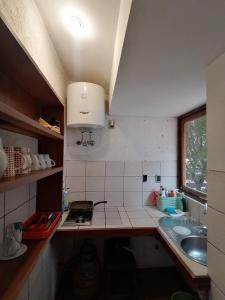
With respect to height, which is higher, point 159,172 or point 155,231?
point 159,172

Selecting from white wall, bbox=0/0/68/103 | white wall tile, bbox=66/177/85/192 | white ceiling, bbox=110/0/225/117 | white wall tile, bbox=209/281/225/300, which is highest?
white wall, bbox=0/0/68/103

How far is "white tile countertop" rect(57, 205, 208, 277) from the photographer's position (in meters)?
1.16

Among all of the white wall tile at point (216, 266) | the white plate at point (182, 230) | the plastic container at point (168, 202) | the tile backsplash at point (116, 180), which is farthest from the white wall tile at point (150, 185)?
the white wall tile at point (216, 266)

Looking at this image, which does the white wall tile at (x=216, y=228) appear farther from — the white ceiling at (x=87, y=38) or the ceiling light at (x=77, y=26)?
the ceiling light at (x=77, y=26)

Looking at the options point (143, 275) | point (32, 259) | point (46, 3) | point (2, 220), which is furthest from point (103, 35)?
point (143, 275)

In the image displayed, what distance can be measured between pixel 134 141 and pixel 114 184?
0.61 metres

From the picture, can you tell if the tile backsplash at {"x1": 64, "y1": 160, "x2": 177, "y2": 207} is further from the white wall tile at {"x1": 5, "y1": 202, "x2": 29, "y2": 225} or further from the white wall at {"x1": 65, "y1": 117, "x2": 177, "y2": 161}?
the white wall tile at {"x1": 5, "y1": 202, "x2": 29, "y2": 225}

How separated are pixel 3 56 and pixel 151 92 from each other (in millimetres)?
1045

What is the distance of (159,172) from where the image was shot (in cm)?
228

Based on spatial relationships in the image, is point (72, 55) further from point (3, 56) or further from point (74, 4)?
point (3, 56)

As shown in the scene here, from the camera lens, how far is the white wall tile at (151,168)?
7.43 ft

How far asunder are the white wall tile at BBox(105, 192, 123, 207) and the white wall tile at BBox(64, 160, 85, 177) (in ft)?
1.40

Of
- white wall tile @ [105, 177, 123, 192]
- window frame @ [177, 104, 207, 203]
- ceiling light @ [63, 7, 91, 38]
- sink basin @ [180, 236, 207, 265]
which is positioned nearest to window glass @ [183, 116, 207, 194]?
window frame @ [177, 104, 207, 203]

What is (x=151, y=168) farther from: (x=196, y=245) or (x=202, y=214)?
(x=196, y=245)
